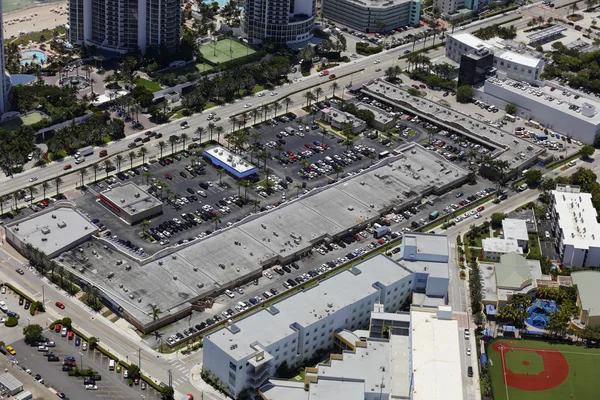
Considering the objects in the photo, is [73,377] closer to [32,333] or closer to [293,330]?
[32,333]

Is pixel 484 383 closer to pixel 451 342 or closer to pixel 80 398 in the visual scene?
pixel 451 342

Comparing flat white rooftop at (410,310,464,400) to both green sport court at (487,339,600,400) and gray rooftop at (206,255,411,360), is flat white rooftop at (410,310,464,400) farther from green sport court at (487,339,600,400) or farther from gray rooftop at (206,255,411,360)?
gray rooftop at (206,255,411,360)

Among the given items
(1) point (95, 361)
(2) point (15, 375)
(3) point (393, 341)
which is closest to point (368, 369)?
(3) point (393, 341)

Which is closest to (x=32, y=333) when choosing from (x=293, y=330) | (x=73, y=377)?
(x=73, y=377)

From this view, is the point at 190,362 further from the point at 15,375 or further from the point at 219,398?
the point at 15,375

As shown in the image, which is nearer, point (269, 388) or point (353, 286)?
point (269, 388)
